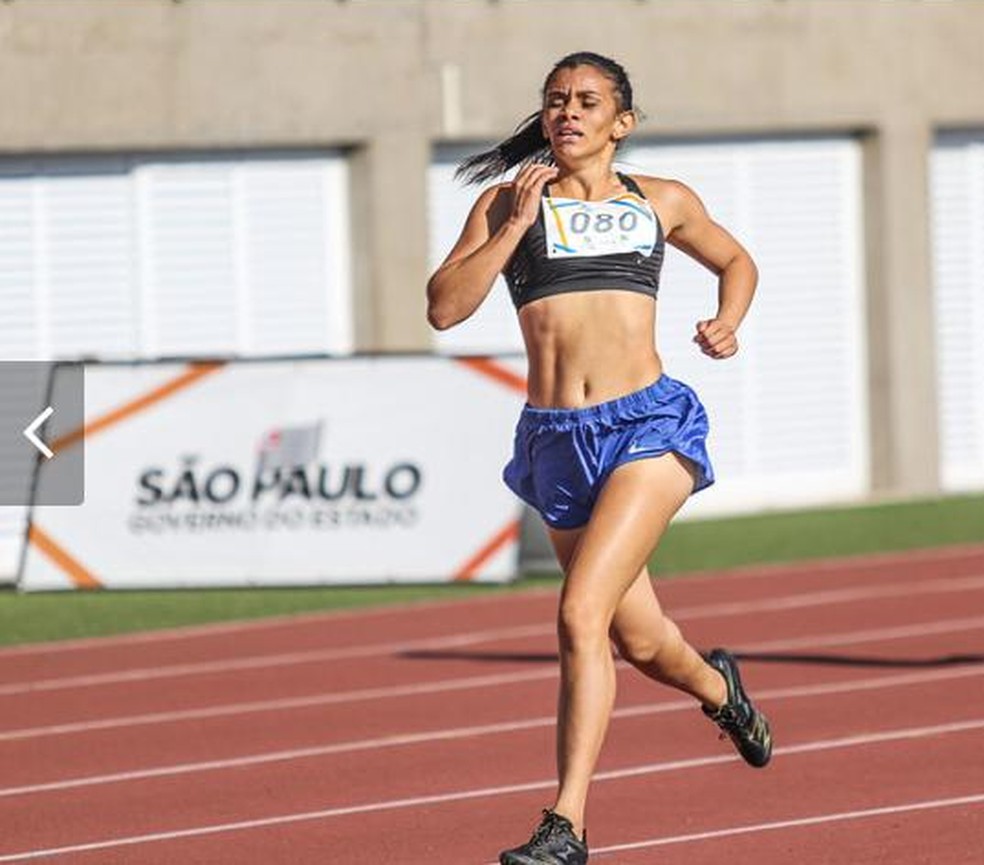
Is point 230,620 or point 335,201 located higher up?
point 335,201

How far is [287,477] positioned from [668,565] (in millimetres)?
2581

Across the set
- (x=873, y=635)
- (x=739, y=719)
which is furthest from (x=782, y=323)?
(x=739, y=719)

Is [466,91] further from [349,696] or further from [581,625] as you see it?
[581,625]

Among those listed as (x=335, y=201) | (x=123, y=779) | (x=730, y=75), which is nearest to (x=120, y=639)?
(x=123, y=779)

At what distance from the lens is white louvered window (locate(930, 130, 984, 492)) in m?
23.1

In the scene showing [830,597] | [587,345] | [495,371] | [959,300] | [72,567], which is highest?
[959,300]

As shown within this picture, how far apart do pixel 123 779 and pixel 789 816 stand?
279cm

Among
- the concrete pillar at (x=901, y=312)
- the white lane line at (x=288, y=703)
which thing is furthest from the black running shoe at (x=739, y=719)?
the concrete pillar at (x=901, y=312)

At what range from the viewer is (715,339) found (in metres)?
7.46

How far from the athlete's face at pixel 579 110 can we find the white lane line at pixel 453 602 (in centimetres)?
774

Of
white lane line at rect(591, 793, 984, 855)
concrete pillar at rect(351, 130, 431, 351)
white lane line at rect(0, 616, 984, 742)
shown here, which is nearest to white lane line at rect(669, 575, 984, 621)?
white lane line at rect(0, 616, 984, 742)

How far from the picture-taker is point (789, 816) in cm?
852

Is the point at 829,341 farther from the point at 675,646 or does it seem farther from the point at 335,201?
the point at 675,646

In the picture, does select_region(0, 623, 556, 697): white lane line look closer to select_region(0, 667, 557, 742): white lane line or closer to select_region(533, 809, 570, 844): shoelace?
select_region(0, 667, 557, 742): white lane line
